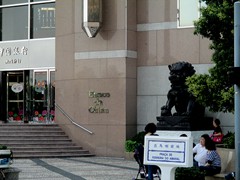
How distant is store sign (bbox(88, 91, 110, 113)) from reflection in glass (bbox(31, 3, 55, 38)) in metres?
5.64

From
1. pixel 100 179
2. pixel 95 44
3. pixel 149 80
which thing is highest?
pixel 95 44

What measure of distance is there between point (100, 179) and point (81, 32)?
33.0ft

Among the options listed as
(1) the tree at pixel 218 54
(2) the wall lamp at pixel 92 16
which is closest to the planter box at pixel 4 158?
(1) the tree at pixel 218 54

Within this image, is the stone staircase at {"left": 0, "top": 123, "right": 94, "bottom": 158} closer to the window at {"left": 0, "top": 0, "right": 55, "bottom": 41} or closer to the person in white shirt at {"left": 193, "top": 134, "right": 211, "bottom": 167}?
the window at {"left": 0, "top": 0, "right": 55, "bottom": 41}

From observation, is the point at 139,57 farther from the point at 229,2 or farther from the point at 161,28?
the point at 229,2

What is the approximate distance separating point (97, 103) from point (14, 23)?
859cm

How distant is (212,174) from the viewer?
13.2 metres

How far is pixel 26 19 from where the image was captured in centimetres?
2914

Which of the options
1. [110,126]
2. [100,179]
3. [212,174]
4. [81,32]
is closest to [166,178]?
[212,174]

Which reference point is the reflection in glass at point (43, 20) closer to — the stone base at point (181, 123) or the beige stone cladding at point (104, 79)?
the beige stone cladding at point (104, 79)

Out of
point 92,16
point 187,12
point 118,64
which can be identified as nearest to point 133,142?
point 118,64

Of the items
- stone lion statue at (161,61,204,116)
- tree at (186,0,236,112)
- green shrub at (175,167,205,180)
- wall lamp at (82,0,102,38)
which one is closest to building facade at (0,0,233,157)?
wall lamp at (82,0,102,38)

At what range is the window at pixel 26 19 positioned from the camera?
1112 inches

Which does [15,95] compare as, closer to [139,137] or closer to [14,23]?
[14,23]
